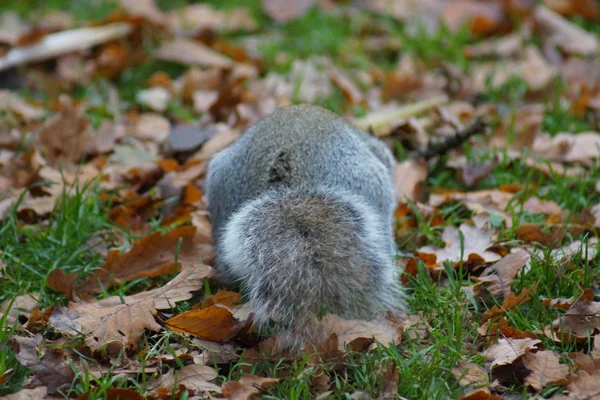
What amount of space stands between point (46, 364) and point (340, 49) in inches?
161

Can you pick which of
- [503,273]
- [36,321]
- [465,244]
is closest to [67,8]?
[36,321]

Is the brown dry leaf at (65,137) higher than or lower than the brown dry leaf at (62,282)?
higher

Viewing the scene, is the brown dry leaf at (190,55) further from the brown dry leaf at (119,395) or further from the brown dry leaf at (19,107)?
the brown dry leaf at (119,395)

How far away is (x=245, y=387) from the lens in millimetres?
2629

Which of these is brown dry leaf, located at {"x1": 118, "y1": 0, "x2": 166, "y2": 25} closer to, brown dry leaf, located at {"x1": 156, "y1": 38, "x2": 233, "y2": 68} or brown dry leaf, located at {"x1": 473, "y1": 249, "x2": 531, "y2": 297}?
brown dry leaf, located at {"x1": 156, "y1": 38, "x2": 233, "y2": 68}

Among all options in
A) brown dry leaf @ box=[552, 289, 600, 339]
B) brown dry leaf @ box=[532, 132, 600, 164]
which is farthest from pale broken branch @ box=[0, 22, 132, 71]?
brown dry leaf @ box=[552, 289, 600, 339]

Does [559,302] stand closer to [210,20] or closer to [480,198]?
[480,198]

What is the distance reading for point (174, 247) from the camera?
352cm

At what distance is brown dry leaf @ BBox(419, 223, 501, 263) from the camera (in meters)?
3.43

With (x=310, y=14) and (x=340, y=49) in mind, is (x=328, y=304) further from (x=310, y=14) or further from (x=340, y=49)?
(x=310, y=14)

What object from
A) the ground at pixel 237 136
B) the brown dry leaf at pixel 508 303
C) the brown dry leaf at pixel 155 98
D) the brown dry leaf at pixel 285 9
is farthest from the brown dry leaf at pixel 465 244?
the brown dry leaf at pixel 285 9

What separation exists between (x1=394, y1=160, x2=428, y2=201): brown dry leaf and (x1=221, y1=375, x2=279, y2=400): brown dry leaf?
1697mm

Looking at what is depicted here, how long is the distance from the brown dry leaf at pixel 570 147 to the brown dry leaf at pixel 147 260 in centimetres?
223

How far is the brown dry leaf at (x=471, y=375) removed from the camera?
2.63 meters
